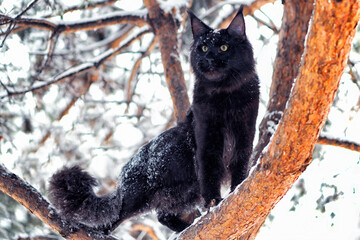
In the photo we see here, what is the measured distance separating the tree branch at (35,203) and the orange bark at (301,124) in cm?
101

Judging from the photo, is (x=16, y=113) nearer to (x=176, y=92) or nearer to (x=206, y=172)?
(x=176, y=92)

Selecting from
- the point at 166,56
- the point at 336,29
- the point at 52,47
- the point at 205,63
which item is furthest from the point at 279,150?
the point at 52,47

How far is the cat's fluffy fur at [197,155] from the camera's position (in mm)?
3012

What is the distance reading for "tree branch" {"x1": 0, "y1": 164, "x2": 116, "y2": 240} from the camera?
283 cm

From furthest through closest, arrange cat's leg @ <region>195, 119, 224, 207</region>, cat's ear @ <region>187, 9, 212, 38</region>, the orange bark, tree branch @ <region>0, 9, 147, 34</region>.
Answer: tree branch @ <region>0, 9, 147, 34</region> → cat's ear @ <region>187, 9, 212, 38</region> → cat's leg @ <region>195, 119, 224, 207</region> → the orange bark

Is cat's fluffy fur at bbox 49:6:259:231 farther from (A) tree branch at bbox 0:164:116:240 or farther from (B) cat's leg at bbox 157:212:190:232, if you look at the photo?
(B) cat's leg at bbox 157:212:190:232

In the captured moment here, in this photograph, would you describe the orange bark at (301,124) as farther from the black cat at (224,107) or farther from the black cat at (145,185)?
the black cat at (145,185)

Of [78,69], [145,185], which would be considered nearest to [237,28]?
[145,185]

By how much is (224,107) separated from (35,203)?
1620 millimetres

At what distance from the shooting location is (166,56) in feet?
14.7

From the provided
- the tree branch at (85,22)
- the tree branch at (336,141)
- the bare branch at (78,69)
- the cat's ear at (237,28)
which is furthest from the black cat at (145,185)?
the tree branch at (85,22)

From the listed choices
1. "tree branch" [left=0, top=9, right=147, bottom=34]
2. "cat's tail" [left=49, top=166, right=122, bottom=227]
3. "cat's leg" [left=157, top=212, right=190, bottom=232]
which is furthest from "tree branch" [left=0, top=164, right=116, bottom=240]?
"tree branch" [left=0, top=9, right=147, bottom=34]

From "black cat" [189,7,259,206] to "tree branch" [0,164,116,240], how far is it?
104cm

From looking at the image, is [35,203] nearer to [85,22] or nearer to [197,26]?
[197,26]
